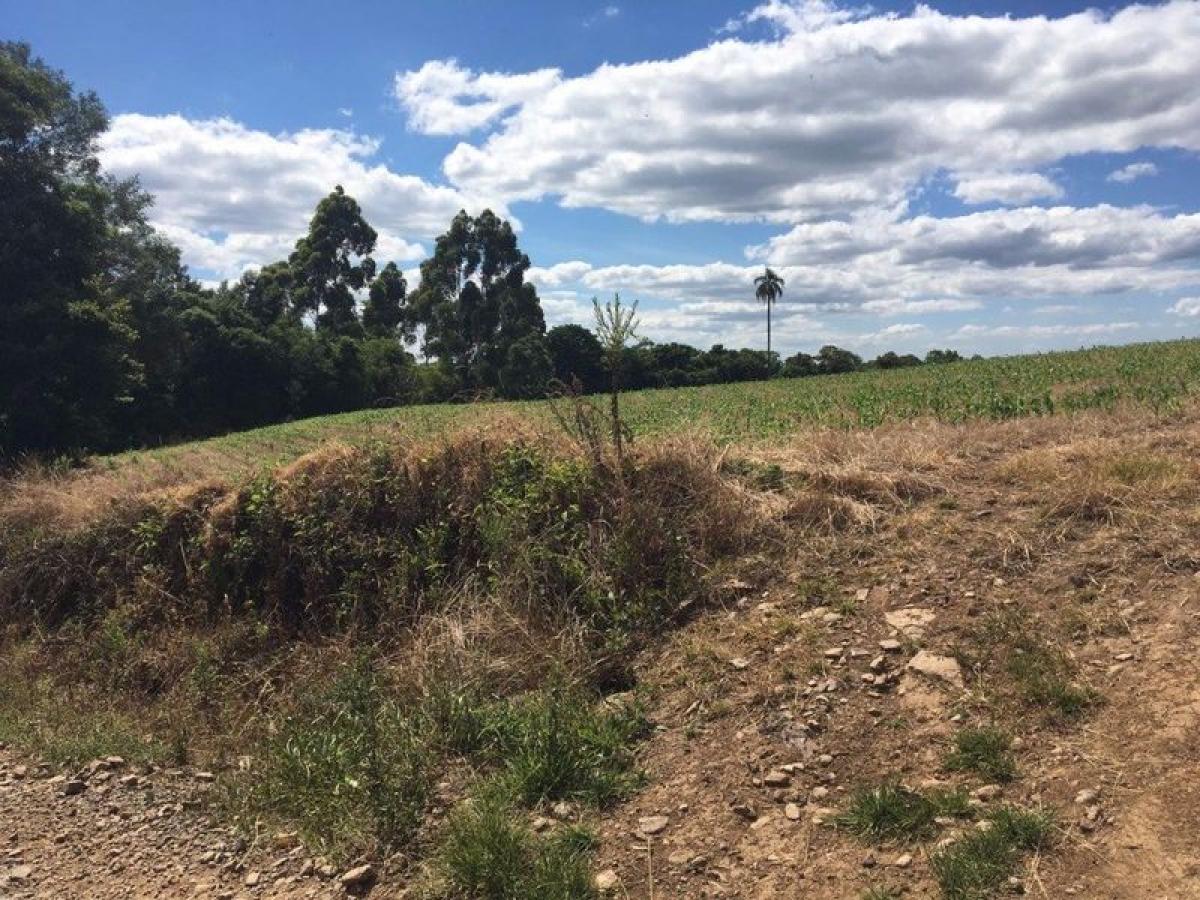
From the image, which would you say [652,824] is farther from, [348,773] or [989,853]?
[348,773]

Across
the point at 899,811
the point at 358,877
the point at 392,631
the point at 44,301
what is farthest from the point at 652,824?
the point at 44,301

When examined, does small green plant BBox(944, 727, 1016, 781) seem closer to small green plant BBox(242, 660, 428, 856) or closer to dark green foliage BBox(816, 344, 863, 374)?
small green plant BBox(242, 660, 428, 856)

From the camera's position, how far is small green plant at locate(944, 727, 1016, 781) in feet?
11.9

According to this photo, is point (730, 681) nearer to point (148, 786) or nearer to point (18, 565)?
point (148, 786)

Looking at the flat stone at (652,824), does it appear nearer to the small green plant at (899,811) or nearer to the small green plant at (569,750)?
the small green plant at (569,750)

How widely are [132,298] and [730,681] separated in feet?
114

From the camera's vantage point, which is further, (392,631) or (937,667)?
(392,631)

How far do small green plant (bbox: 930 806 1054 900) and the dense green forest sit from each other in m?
4.67

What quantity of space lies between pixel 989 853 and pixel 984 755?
2.18ft

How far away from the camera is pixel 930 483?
663 cm

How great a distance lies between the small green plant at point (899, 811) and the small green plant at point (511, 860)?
3.89 feet

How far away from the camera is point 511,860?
143 inches

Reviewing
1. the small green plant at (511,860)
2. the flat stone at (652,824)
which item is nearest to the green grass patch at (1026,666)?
the flat stone at (652,824)

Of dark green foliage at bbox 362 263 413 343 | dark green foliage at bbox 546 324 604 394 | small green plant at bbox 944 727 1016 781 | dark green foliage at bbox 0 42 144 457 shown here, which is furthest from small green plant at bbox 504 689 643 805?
dark green foliage at bbox 362 263 413 343
